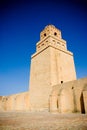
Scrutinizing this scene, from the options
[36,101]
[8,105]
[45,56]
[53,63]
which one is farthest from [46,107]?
[8,105]

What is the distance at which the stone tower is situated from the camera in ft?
66.1

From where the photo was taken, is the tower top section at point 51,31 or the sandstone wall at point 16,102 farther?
the tower top section at point 51,31

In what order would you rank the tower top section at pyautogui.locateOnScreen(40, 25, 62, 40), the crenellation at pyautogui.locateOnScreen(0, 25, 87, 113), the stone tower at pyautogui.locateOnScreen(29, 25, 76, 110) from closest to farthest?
the crenellation at pyautogui.locateOnScreen(0, 25, 87, 113) < the stone tower at pyautogui.locateOnScreen(29, 25, 76, 110) < the tower top section at pyautogui.locateOnScreen(40, 25, 62, 40)

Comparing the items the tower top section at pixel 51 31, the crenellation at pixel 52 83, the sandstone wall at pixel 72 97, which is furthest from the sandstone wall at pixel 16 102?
the tower top section at pixel 51 31

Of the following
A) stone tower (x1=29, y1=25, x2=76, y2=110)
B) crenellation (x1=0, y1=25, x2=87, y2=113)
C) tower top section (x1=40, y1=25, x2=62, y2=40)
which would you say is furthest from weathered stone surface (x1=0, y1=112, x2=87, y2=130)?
tower top section (x1=40, y1=25, x2=62, y2=40)

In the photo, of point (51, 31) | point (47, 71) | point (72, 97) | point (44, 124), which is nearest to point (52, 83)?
point (47, 71)

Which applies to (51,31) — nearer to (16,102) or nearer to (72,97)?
(72,97)

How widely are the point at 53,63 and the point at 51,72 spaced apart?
7.21 feet

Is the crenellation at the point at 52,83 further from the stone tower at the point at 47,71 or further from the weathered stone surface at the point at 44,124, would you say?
the weathered stone surface at the point at 44,124

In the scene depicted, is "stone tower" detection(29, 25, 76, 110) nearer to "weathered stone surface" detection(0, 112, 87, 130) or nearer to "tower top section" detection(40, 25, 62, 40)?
"tower top section" detection(40, 25, 62, 40)

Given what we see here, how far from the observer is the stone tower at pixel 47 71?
66.1 ft

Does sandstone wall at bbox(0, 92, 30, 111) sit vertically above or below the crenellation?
below

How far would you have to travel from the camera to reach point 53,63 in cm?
2181

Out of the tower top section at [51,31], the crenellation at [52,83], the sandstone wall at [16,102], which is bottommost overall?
the sandstone wall at [16,102]
